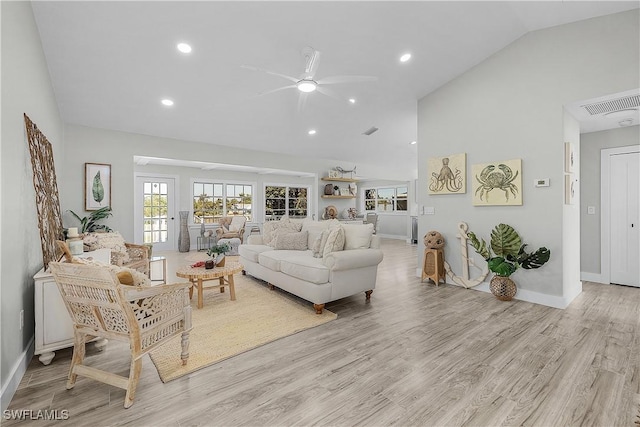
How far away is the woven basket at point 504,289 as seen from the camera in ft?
11.7

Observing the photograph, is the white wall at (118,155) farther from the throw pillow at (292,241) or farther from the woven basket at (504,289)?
the woven basket at (504,289)

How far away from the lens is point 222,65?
144 inches

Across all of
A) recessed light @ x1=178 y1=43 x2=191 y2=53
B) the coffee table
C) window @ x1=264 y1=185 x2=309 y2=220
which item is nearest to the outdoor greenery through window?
window @ x1=264 y1=185 x2=309 y2=220

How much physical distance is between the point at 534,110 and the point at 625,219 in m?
2.32

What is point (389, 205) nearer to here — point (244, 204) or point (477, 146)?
point (244, 204)

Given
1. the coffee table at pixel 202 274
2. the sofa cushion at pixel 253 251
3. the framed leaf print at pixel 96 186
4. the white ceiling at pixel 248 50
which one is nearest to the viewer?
the white ceiling at pixel 248 50

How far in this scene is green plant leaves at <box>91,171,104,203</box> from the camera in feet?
15.4

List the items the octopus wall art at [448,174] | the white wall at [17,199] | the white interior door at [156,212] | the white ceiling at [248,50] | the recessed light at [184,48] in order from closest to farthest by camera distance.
Result: the white wall at [17,199]
the white ceiling at [248,50]
the recessed light at [184,48]
the octopus wall art at [448,174]
the white interior door at [156,212]

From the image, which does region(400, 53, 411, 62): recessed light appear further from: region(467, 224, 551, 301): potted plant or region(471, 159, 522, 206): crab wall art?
region(467, 224, 551, 301): potted plant

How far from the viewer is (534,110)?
3.54 metres

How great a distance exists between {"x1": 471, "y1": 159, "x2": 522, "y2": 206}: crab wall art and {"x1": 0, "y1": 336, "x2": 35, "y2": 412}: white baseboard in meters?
4.81

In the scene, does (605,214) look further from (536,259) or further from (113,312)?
(113,312)

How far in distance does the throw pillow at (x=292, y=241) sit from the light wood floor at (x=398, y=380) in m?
1.54

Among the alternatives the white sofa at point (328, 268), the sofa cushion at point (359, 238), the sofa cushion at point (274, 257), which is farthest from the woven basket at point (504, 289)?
the sofa cushion at point (274, 257)
